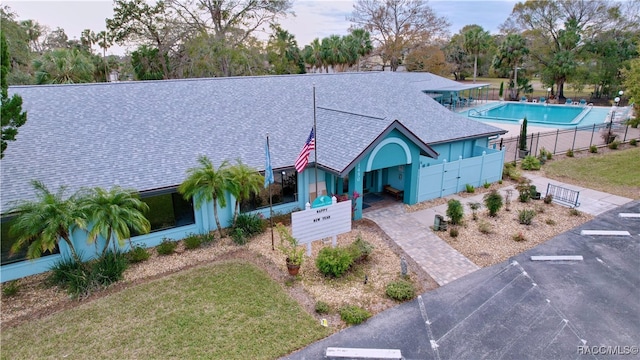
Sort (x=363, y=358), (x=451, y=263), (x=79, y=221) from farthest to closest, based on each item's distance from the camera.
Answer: (x=451, y=263)
(x=79, y=221)
(x=363, y=358)

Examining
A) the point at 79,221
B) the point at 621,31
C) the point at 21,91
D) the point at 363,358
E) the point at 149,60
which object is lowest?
the point at 363,358

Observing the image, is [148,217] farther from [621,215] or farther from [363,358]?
[621,215]

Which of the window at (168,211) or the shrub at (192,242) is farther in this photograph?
the window at (168,211)

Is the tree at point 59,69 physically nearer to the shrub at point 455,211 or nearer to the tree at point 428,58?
the shrub at point 455,211

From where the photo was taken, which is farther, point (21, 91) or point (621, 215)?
point (621, 215)

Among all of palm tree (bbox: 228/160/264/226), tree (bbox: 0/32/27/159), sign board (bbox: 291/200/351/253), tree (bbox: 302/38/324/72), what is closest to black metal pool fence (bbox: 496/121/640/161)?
sign board (bbox: 291/200/351/253)

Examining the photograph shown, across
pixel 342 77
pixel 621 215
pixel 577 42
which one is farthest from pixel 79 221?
pixel 577 42

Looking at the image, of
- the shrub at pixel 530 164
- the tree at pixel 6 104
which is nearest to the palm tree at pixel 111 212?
the tree at pixel 6 104

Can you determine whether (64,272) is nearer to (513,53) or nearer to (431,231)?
(431,231)
